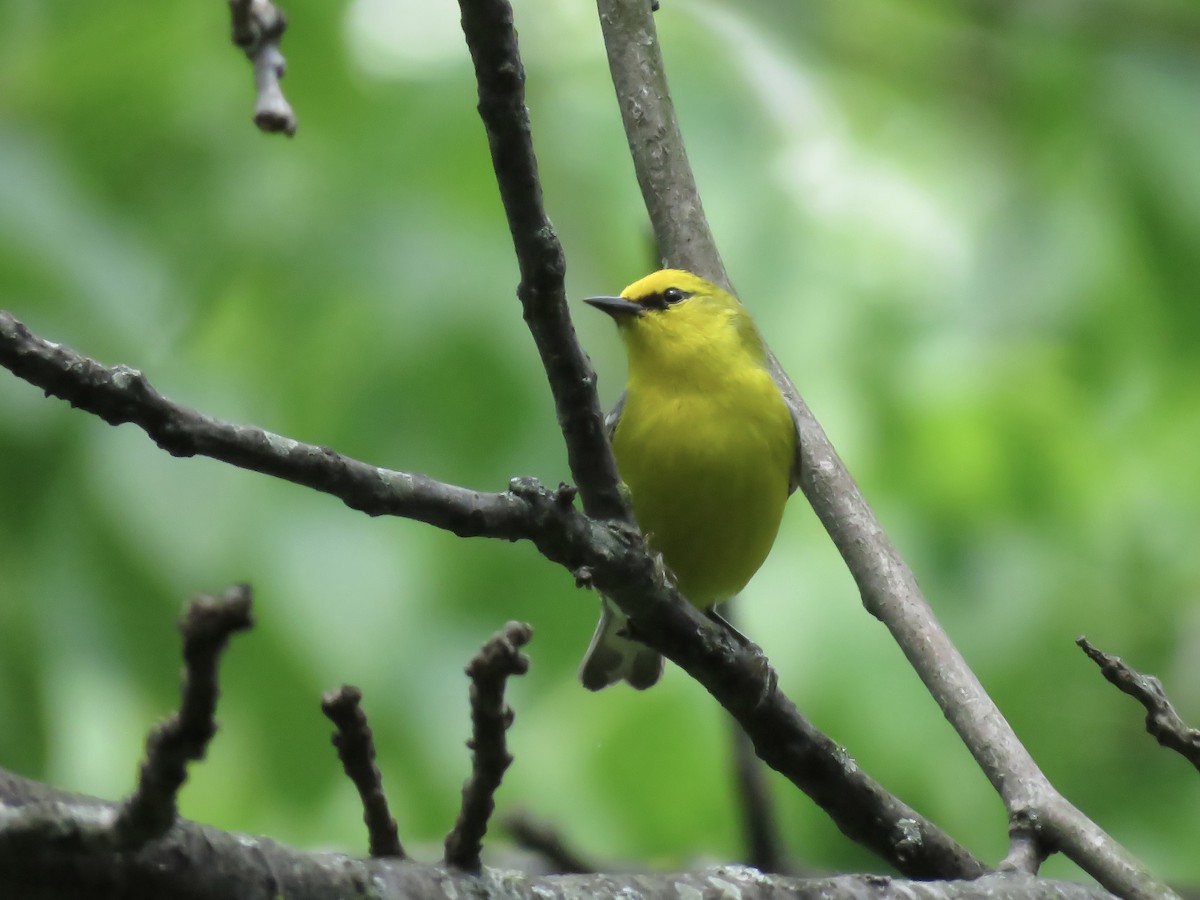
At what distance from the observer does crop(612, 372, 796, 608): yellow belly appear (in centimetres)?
480

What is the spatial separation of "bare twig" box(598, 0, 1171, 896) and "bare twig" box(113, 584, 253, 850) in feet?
6.06

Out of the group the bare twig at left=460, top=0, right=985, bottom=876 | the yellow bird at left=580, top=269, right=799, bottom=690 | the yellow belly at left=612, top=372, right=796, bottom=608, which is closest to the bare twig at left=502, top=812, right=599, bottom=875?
the yellow bird at left=580, top=269, right=799, bottom=690

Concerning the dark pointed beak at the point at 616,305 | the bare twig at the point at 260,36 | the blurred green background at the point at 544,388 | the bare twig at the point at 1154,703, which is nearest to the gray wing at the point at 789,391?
the blurred green background at the point at 544,388

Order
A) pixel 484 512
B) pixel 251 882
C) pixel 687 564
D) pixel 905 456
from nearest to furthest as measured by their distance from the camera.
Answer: pixel 251 882 < pixel 484 512 < pixel 905 456 < pixel 687 564

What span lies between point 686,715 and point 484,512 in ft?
8.18

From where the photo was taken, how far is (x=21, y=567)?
390cm

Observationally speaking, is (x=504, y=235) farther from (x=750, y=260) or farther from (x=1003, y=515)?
(x=1003, y=515)

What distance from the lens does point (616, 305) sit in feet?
17.4

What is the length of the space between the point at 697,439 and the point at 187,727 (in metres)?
3.52

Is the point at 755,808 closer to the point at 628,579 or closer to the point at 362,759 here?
the point at 628,579

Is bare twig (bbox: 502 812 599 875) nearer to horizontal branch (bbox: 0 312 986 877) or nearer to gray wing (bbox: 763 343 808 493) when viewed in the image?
horizontal branch (bbox: 0 312 986 877)

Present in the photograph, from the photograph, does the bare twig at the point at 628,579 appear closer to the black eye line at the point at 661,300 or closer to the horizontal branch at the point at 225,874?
the horizontal branch at the point at 225,874

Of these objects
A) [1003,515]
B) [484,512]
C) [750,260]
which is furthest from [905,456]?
[484,512]

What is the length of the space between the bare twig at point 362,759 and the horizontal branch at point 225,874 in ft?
0.22
